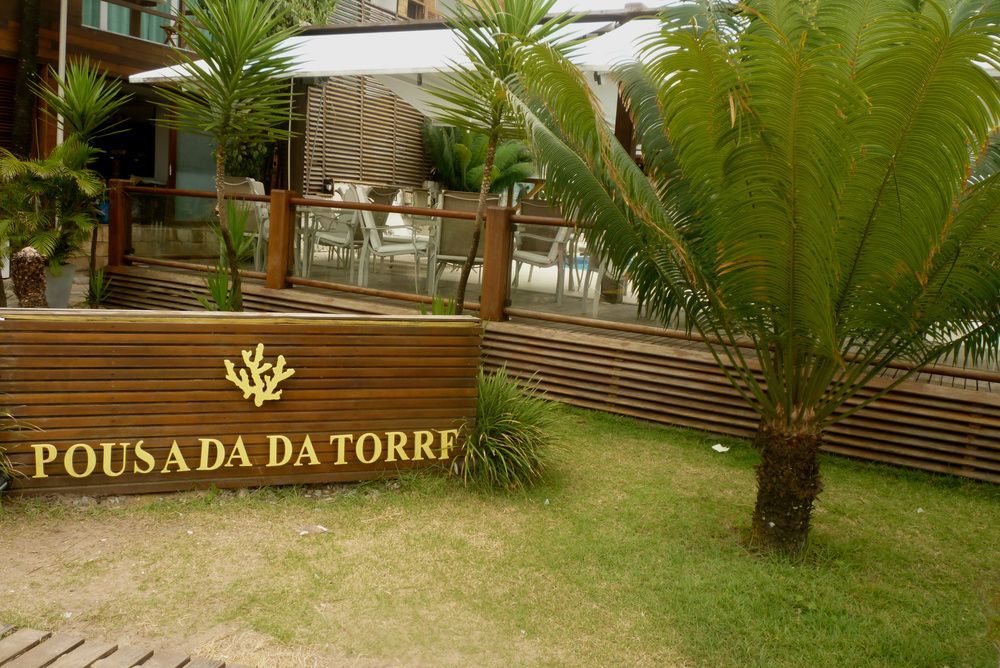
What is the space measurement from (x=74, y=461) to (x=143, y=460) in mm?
310

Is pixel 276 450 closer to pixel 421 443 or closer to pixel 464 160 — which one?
pixel 421 443

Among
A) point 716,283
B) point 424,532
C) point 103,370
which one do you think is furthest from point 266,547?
point 716,283

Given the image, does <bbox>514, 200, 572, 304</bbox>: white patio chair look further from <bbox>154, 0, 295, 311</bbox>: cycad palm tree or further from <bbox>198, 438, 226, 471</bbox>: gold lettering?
<bbox>198, 438, 226, 471</bbox>: gold lettering

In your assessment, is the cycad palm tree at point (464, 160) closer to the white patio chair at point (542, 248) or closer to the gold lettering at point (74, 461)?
the white patio chair at point (542, 248)

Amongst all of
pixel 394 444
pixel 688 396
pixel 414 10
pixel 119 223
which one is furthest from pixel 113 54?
pixel 414 10

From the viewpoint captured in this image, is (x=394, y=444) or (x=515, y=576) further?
(x=394, y=444)

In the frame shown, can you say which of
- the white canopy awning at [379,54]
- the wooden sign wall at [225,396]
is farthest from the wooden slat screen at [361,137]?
the wooden sign wall at [225,396]

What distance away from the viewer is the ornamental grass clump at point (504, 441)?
493cm

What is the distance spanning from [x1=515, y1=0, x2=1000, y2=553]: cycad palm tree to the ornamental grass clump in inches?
45.3

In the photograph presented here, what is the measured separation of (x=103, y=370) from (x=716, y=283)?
3010 millimetres

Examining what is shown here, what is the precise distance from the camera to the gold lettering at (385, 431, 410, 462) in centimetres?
487

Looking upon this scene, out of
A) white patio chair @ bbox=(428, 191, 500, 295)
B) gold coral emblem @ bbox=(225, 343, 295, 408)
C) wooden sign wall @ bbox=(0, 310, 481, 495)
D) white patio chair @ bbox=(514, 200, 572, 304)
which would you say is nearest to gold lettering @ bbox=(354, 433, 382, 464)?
wooden sign wall @ bbox=(0, 310, 481, 495)

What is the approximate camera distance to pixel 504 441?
16.6 feet

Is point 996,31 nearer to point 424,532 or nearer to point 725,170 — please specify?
point 725,170
